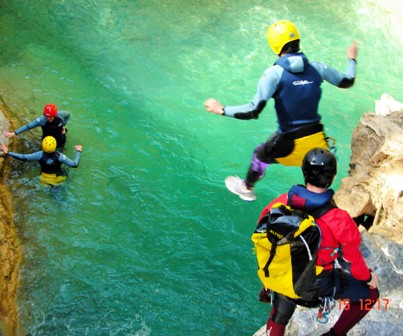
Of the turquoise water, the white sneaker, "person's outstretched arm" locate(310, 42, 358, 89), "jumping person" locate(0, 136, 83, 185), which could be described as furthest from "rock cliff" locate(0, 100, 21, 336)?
"person's outstretched arm" locate(310, 42, 358, 89)

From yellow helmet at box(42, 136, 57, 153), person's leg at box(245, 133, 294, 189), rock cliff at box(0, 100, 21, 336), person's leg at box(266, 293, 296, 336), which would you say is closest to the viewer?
person's leg at box(266, 293, 296, 336)

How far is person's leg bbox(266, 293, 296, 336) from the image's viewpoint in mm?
3719

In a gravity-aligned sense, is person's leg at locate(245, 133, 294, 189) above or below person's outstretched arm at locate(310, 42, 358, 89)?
below

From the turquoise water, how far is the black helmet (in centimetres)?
269

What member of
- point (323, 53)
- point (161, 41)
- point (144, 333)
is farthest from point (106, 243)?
point (323, 53)

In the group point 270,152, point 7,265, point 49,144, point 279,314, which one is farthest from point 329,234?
point 49,144

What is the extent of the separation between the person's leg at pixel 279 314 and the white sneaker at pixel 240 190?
6.19 ft

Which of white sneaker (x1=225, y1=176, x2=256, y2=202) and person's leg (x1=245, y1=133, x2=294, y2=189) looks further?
white sneaker (x1=225, y1=176, x2=256, y2=202)

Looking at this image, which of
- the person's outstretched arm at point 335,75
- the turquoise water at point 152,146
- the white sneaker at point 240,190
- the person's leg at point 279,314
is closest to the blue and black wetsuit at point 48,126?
the turquoise water at point 152,146

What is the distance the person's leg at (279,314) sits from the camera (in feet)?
12.2

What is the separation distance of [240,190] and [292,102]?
144cm

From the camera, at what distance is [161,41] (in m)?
10.1

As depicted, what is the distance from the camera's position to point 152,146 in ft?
24.9

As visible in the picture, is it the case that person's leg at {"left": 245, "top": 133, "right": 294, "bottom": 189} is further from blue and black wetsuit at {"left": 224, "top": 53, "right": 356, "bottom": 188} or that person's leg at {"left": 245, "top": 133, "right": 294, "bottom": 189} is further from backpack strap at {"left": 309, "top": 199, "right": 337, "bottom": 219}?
backpack strap at {"left": 309, "top": 199, "right": 337, "bottom": 219}
